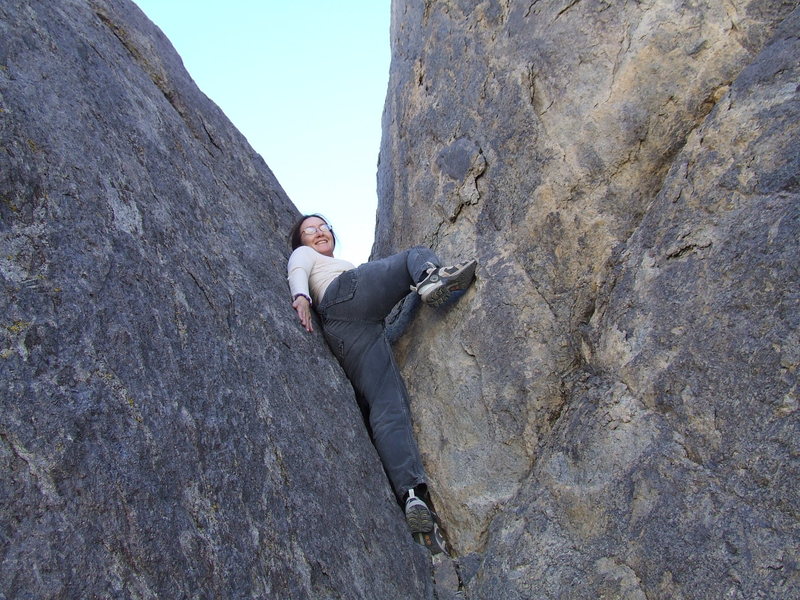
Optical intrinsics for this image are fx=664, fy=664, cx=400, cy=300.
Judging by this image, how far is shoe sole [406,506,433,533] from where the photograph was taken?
15.8ft

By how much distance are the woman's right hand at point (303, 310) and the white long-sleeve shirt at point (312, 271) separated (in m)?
0.08

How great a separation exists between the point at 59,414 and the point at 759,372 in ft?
11.6

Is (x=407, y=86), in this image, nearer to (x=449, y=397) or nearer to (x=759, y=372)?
(x=449, y=397)

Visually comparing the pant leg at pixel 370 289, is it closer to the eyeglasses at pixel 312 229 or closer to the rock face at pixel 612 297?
the rock face at pixel 612 297

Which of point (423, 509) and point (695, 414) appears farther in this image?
point (423, 509)

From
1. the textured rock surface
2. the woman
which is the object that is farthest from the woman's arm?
the textured rock surface

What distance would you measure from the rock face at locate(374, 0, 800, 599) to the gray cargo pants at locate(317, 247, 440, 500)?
243 mm

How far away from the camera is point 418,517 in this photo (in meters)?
4.81

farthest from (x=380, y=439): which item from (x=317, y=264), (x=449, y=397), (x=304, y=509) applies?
(x=317, y=264)

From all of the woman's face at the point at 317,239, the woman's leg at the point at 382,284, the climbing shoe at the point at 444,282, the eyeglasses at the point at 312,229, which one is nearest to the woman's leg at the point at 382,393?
the woman's leg at the point at 382,284

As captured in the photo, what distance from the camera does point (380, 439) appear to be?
17.2 ft

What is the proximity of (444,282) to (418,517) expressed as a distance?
6.01 ft

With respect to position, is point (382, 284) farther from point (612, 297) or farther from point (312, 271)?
point (612, 297)

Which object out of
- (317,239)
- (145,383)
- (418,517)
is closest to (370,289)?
(317,239)
